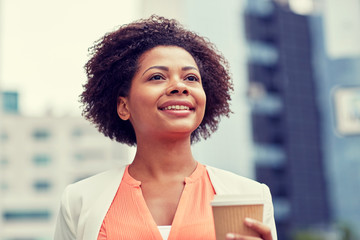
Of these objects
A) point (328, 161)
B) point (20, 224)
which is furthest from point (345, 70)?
Answer: point (20, 224)

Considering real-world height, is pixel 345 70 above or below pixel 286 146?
above

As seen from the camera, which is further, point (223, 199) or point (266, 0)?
point (266, 0)

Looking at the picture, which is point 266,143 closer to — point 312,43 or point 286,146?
point 286,146

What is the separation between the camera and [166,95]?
1.92 meters

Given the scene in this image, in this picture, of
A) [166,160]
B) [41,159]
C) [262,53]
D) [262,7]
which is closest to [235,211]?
[166,160]

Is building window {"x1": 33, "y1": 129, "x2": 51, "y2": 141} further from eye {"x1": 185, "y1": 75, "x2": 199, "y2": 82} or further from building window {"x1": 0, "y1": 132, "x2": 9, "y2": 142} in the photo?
eye {"x1": 185, "y1": 75, "x2": 199, "y2": 82}

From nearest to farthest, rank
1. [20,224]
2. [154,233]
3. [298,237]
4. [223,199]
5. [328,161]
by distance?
[223,199]
[154,233]
[298,237]
[328,161]
[20,224]

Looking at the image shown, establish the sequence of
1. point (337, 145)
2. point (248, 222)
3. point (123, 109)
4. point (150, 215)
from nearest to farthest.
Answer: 1. point (248, 222)
2. point (150, 215)
3. point (123, 109)
4. point (337, 145)

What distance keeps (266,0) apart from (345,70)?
29.6 feet

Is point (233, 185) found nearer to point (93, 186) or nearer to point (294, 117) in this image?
point (93, 186)

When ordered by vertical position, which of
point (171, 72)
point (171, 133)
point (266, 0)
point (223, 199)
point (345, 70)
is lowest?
point (223, 199)

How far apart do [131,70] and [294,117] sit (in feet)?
133

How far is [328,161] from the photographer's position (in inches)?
1725

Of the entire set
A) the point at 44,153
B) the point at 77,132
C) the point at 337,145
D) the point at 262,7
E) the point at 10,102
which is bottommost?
the point at 337,145
